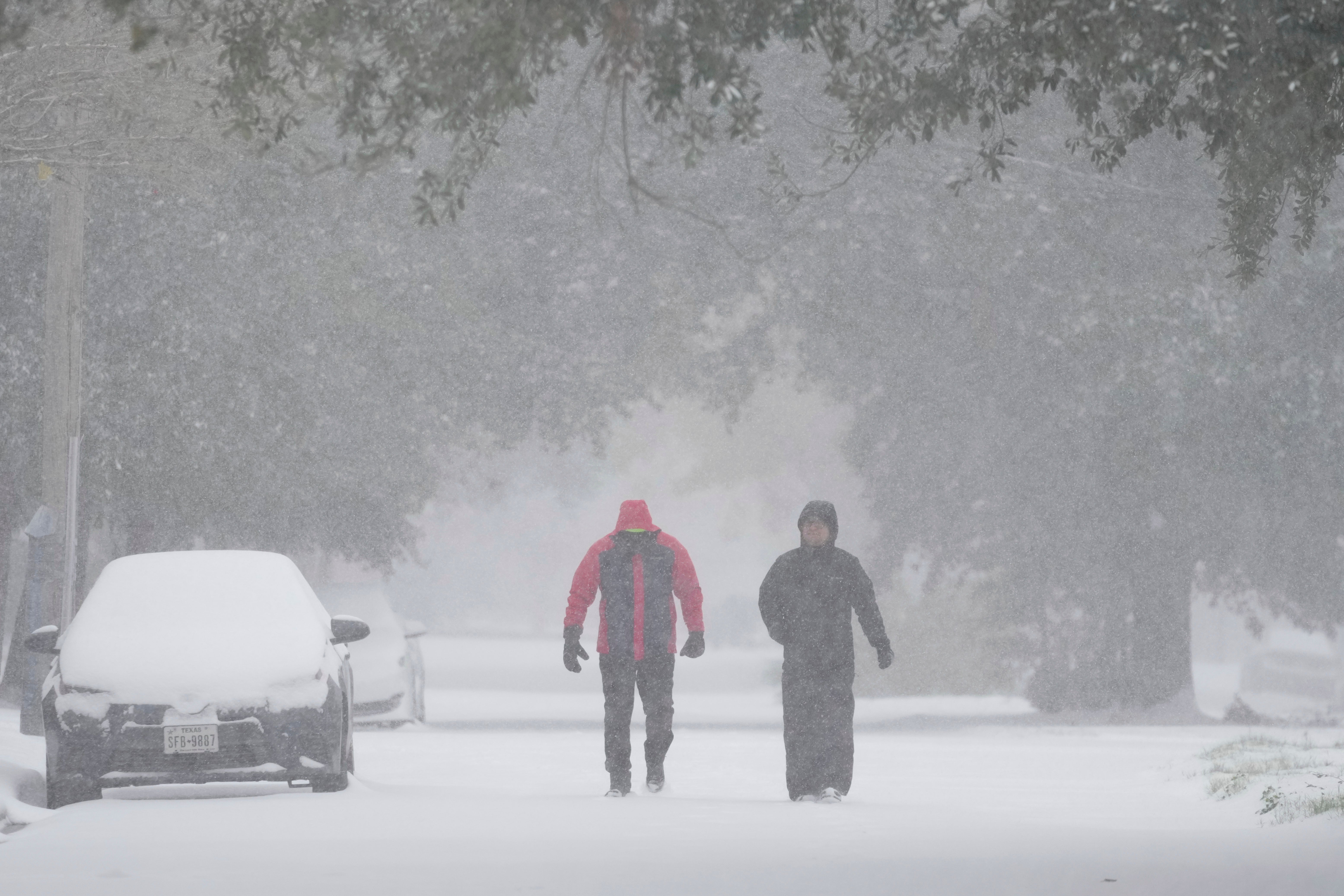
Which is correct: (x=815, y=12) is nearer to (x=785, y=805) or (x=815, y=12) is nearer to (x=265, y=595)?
(x=785, y=805)

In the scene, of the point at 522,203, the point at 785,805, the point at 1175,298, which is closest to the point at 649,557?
the point at 785,805

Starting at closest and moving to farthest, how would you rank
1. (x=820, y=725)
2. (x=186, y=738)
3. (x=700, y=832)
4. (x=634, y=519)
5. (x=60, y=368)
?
(x=700, y=832), (x=186, y=738), (x=820, y=725), (x=634, y=519), (x=60, y=368)

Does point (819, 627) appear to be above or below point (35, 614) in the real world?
below

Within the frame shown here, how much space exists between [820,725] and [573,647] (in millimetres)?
1513

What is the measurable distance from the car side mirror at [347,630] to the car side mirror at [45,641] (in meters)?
1.67

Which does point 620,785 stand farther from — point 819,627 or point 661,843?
point 661,843

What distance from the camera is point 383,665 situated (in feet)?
74.8

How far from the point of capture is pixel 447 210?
8.78 metres

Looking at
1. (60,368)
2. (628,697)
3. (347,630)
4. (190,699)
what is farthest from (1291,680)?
(190,699)

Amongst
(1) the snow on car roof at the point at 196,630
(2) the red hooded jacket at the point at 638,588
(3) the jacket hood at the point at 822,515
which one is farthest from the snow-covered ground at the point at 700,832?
(3) the jacket hood at the point at 822,515

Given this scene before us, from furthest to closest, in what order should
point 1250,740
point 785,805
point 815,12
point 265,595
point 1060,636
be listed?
point 1060,636 < point 1250,740 < point 265,595 < point 785,805 < point 815,12

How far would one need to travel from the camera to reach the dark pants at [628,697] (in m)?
12.5

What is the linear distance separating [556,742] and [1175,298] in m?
9.28

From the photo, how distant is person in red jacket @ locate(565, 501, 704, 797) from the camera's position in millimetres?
12445
